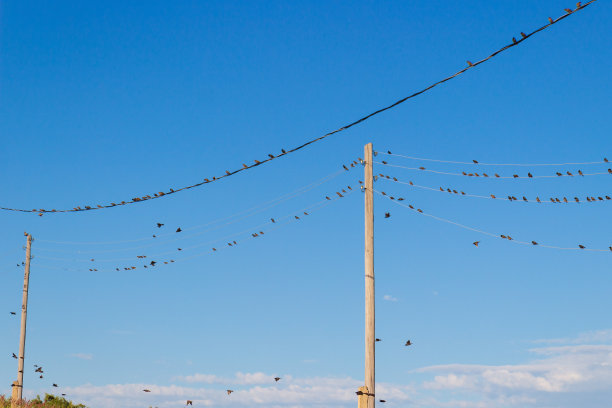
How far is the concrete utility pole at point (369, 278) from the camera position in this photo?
55.1 feet

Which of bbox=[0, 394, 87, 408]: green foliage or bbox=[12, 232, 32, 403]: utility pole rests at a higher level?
bbox=[12, 232, 32, 403]: utility pole

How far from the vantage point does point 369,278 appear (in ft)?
57.2

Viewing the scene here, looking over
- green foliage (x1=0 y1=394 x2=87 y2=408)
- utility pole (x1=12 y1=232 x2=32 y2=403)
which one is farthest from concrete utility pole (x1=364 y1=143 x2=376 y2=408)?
utility pole (x1=12 y1=232 x2=32 y2=403)

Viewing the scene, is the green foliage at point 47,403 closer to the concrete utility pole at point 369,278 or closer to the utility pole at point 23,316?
the utility pole at point 23,316

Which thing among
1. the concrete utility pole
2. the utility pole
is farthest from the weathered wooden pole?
the concrete utility pole

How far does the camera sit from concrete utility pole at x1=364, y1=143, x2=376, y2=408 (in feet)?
55.1

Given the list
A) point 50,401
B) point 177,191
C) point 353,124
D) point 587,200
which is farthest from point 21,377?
point 587,200

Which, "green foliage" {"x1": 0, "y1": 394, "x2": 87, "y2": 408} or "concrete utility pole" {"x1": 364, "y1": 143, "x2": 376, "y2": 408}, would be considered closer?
"concrete utility pole" {"x1": 364, "y1": 143, "x2": 376, "y2": 408}

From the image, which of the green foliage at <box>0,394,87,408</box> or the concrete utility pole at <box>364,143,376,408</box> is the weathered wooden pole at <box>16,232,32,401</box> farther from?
the concrete utility pole at <box>364,143,376,408</box>

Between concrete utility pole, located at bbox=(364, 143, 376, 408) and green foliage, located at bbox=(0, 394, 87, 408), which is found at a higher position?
concrete utility pole, located at bbox=(364, 143, 376, 408)

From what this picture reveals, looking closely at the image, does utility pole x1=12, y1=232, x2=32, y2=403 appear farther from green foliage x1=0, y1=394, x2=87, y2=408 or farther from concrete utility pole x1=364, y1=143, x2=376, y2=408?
concrete utility pole x1=364, y1=143, x2=376, y2=408

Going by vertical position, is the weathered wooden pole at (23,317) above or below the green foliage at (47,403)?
above

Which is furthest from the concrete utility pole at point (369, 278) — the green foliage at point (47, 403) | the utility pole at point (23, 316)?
the utility pole at point (23, 316)

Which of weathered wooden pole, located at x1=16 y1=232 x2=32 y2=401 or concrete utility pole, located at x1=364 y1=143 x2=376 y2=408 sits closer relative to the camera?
concrete utility pole, located at x1=364 y1=143 x2=376 y2=408
